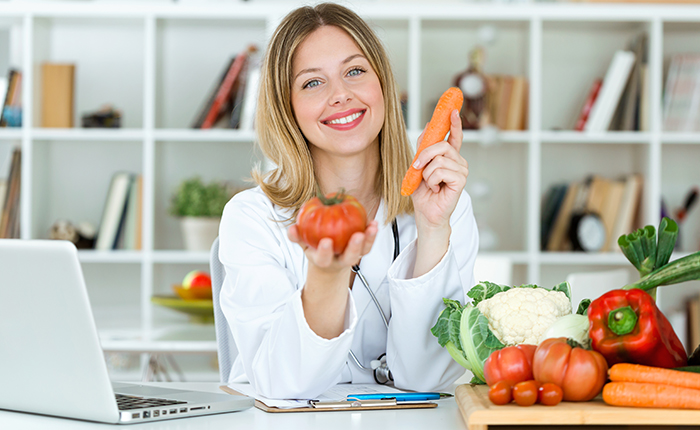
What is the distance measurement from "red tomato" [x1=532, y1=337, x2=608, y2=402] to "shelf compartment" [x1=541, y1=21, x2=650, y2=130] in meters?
2.69

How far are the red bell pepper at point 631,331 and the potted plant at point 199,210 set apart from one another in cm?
233

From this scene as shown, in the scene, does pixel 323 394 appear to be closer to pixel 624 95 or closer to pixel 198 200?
pixel 198 200

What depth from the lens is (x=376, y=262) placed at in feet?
4.80

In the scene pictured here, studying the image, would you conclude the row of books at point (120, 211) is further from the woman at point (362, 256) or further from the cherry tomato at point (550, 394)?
the cherry tomato at point (550, 394)

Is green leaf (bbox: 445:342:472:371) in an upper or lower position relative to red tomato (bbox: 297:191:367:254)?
lower

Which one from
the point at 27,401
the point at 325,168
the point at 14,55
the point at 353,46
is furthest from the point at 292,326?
the point at 14,55

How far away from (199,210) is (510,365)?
234 cm

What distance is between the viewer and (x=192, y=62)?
341 centimetres

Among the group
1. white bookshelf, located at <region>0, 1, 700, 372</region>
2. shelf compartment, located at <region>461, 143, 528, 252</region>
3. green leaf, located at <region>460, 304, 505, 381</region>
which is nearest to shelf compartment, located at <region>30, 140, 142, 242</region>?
white bookshelf, located at <region>0, 1, 700, 372</region>

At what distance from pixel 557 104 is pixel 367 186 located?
6.93 feet

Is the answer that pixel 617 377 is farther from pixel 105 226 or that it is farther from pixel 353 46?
pixel 105 226

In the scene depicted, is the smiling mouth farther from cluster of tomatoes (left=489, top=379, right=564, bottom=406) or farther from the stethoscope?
cluster of tomatoes (left=489, top=379, right=564, bottom=406)

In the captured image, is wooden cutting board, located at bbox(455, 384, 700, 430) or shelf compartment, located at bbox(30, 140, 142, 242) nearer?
wooden cutting board, located at bbox(455, 384, 700, 430)

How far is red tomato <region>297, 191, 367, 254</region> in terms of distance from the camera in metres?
0.89
